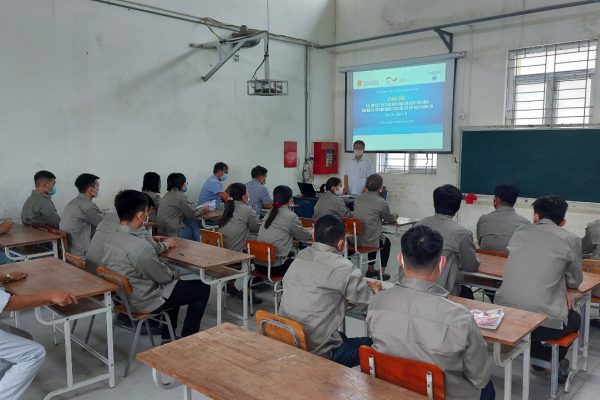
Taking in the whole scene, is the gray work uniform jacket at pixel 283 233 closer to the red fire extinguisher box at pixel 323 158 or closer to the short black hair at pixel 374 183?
the short black hair at pixel 374 183

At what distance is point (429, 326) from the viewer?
1.68 m

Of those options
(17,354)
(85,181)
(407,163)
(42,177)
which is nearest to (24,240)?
(85,181)

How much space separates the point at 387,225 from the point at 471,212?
7.50ft

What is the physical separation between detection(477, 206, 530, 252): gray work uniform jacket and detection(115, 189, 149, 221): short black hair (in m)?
2.69

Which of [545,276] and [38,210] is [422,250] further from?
[38,210]

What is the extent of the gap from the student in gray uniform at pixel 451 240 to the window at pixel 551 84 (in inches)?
142

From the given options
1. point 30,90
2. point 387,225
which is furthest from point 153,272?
point 30,90

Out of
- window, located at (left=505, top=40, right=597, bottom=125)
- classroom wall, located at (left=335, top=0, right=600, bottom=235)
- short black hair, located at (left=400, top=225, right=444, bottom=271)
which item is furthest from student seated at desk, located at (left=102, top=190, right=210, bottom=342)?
window, located at (left=505, top=40, right=597, bottom=125)

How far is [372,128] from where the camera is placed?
799 centimetres

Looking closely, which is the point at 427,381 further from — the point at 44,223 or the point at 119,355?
the point at 44,223

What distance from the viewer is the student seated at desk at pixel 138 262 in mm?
3092

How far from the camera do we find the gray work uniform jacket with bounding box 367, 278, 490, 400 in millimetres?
1653

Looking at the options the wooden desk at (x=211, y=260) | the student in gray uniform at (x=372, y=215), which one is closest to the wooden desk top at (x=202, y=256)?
the wooden desk at (x=211, y=260)

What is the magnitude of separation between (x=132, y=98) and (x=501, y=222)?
460 cm
